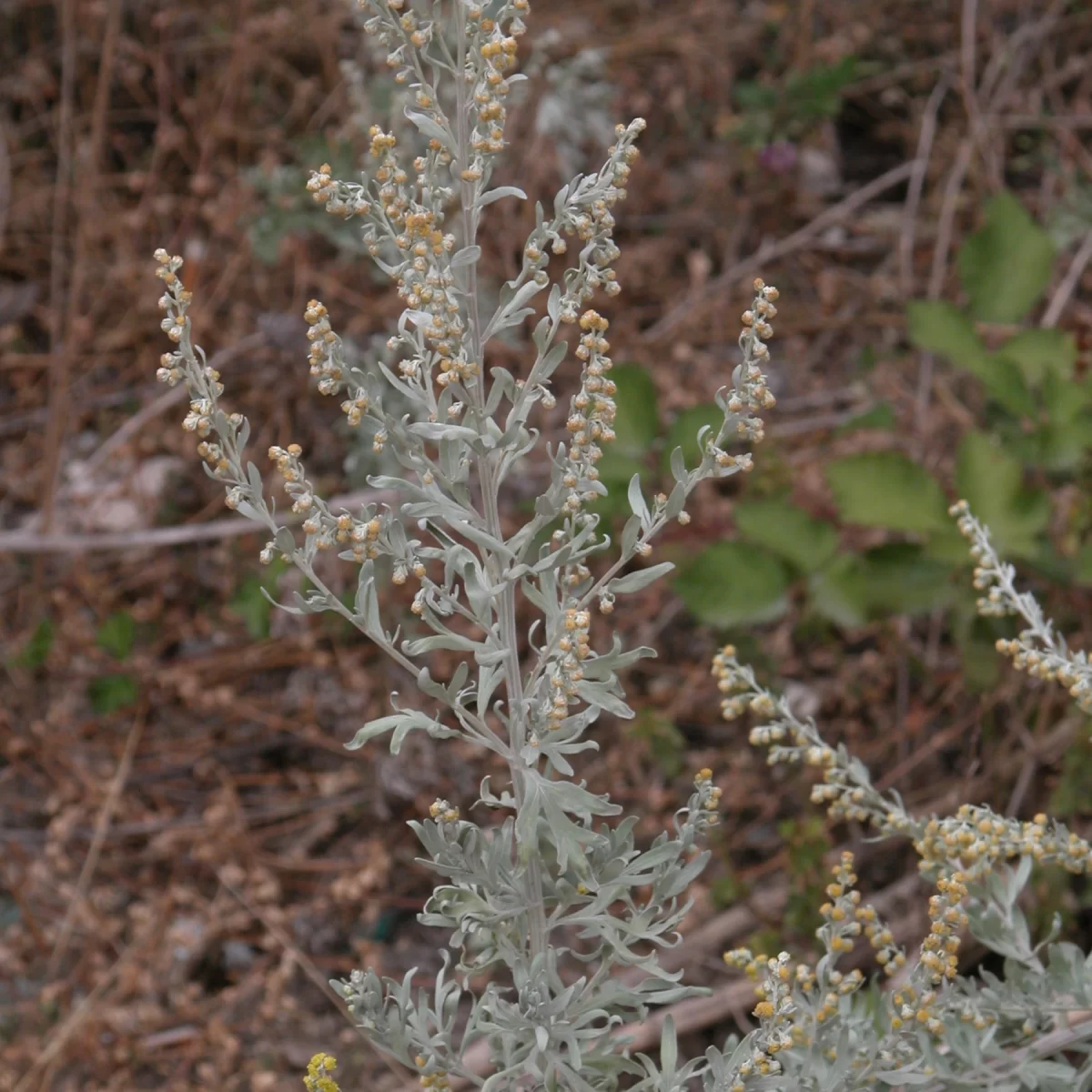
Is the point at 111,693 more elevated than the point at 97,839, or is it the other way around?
the point at 111,693

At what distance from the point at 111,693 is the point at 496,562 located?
1994mm

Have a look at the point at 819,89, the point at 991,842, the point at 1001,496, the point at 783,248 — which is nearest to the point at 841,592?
the point at 1001,496

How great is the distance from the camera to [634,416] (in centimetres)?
253

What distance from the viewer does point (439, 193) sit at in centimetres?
131

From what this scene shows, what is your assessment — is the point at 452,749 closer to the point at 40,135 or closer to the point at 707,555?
the point at 707,555

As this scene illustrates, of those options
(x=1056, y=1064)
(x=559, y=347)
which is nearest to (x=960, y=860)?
(x=1056, y=1064)

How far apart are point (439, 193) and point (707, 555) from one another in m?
1.30

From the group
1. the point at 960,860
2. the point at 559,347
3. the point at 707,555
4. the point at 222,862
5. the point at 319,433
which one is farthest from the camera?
the point at 319,433

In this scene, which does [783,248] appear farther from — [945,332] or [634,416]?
[634,416]

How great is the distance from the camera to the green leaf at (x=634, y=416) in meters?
2.52

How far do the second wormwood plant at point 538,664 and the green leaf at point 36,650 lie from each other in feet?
6.26

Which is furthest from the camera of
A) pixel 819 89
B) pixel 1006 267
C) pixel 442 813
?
pixel 819 89

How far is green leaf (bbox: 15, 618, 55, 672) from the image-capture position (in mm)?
3082

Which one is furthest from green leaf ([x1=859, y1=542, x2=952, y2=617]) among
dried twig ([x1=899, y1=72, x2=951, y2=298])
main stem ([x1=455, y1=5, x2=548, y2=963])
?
dried twig ([x1=899, y1=72, x2=951, y2=298])
